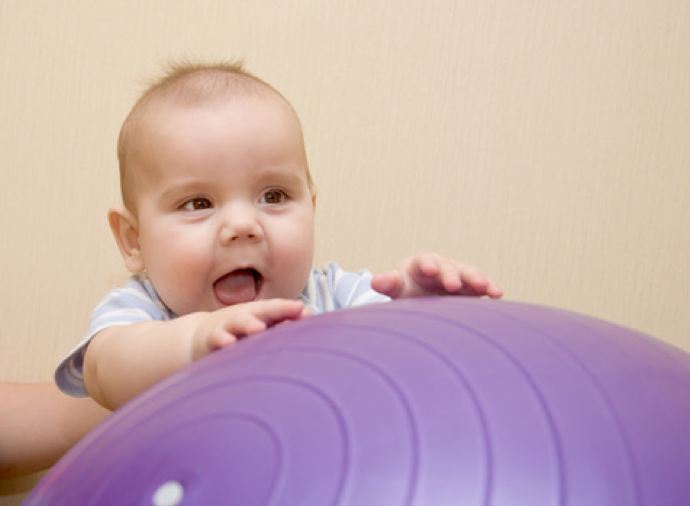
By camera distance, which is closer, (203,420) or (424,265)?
(203,420)

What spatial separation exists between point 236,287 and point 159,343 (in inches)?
6.9

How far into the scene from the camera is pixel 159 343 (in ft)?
2.26

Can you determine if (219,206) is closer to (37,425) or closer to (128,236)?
(128,236)

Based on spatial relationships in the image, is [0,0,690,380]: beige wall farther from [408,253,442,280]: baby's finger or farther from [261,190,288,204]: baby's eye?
[408,253,442,280]: baby's finger

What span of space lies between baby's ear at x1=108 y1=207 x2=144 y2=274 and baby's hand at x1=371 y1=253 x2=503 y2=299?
33cm

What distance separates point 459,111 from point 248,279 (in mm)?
504

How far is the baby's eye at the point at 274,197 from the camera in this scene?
87 centimetres

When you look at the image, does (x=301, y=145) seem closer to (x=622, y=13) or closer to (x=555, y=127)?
(x=555, y=127)

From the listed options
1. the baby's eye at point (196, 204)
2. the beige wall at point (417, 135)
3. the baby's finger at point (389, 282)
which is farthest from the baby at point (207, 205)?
the beige wall at point (417, 135)

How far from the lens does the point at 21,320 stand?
1.16 metres

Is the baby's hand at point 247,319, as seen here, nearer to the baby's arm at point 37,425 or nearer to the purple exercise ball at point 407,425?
the purple exercise ball at point 407,425

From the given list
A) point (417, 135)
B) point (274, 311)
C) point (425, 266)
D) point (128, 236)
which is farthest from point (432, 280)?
point (417, 135)

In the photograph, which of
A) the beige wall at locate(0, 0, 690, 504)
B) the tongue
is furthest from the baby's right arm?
the beige wall at locate(0, 0, 690, 504)

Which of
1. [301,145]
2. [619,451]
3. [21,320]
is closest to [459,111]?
[301,145]
